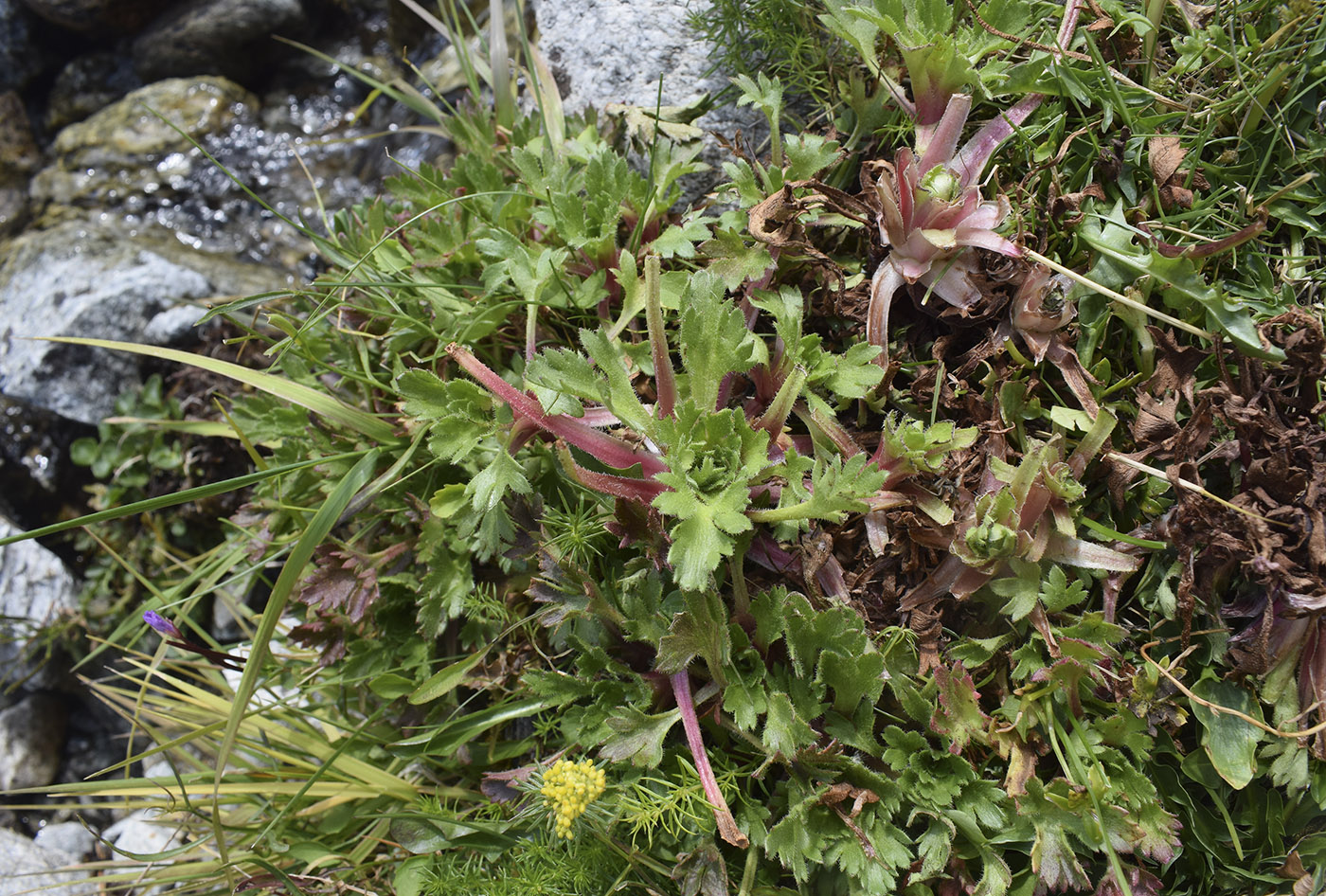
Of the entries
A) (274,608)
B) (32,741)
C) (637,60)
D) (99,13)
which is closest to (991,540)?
(274,608)

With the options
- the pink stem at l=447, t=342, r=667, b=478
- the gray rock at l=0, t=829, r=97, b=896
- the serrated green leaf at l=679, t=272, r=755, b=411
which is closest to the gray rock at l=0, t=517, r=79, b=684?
the gray rock at l=0, t=829, r=97, b=896

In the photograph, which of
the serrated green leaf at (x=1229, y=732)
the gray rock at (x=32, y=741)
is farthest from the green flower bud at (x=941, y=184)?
the gray rock at (x=32, y=741)

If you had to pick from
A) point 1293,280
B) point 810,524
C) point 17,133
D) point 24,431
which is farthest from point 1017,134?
point 17,133

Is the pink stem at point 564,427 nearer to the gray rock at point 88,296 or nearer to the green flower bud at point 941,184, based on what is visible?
the green flower bud at point 941,184

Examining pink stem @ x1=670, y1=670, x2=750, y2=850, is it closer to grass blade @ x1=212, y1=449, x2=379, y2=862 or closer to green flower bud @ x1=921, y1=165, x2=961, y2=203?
grass blade @ x1=212, y1=449, x2=379, y2=862

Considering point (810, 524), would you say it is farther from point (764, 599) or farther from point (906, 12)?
point (906, 12)
